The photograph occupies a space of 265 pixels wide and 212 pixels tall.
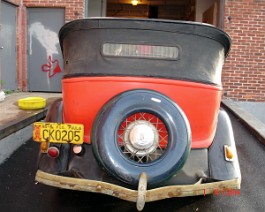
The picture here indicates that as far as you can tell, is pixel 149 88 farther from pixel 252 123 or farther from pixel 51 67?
pixel 51 67

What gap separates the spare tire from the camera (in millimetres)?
2391

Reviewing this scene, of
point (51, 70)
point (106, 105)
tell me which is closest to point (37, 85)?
point (51, 70)

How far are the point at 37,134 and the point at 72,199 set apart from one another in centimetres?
89

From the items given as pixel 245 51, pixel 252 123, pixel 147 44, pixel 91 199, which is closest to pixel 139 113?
pixel 147 44

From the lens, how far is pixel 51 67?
961 centimetres

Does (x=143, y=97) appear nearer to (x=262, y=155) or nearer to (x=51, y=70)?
(x=262, y=155)

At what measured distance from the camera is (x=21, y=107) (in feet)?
20.4

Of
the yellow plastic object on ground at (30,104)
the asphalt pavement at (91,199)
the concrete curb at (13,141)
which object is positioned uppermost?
the yellow plastic object on ground at (30,104)

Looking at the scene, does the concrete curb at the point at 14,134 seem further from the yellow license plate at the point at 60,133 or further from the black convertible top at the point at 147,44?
the black convertible top at the point at 147,44

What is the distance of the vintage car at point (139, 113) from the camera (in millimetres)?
2430

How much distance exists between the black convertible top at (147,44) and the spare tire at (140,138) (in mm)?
295

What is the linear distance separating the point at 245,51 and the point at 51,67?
559 centimetres

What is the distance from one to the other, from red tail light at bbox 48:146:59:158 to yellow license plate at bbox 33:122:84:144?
0.14m

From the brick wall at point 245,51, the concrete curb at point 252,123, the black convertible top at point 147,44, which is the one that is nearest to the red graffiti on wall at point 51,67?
the brick wall at point 245,51
